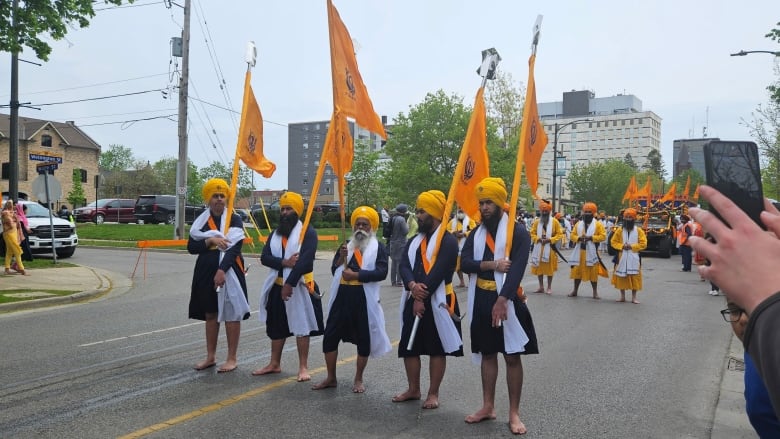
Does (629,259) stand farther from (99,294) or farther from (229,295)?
(99,294)

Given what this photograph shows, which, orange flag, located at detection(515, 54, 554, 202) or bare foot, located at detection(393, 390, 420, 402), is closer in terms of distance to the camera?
bare foot, located at detection(393, 390, 420, 402)

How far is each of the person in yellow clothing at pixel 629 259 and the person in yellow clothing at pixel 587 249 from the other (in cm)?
44

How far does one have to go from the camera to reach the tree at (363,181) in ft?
181

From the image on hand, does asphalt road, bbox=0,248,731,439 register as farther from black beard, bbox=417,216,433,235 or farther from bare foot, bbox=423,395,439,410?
black beard, bbox=417,216,433,235

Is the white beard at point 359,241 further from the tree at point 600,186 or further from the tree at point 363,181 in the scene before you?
the tree at point 600,186

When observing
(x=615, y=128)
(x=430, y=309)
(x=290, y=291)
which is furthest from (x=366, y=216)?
(x=615, y=128)

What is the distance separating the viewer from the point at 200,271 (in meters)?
6.75

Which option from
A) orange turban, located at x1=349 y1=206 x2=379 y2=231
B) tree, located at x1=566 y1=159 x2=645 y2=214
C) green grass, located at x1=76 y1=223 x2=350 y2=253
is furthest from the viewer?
tree, located at x1=566 y1=159 x2=645 y2=214

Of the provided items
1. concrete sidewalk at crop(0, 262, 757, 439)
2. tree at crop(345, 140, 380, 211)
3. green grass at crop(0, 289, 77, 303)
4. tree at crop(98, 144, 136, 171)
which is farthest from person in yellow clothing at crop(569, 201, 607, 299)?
tree at crop(98, 144, 136, 171)

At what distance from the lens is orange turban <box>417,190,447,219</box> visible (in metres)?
5.81

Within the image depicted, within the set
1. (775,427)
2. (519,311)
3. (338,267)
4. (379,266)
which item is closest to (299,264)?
(338,267)

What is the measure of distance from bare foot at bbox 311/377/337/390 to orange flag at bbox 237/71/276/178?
2.55 meters

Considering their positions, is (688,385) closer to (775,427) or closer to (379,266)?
(379,266)

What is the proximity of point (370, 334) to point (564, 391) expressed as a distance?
201cm
